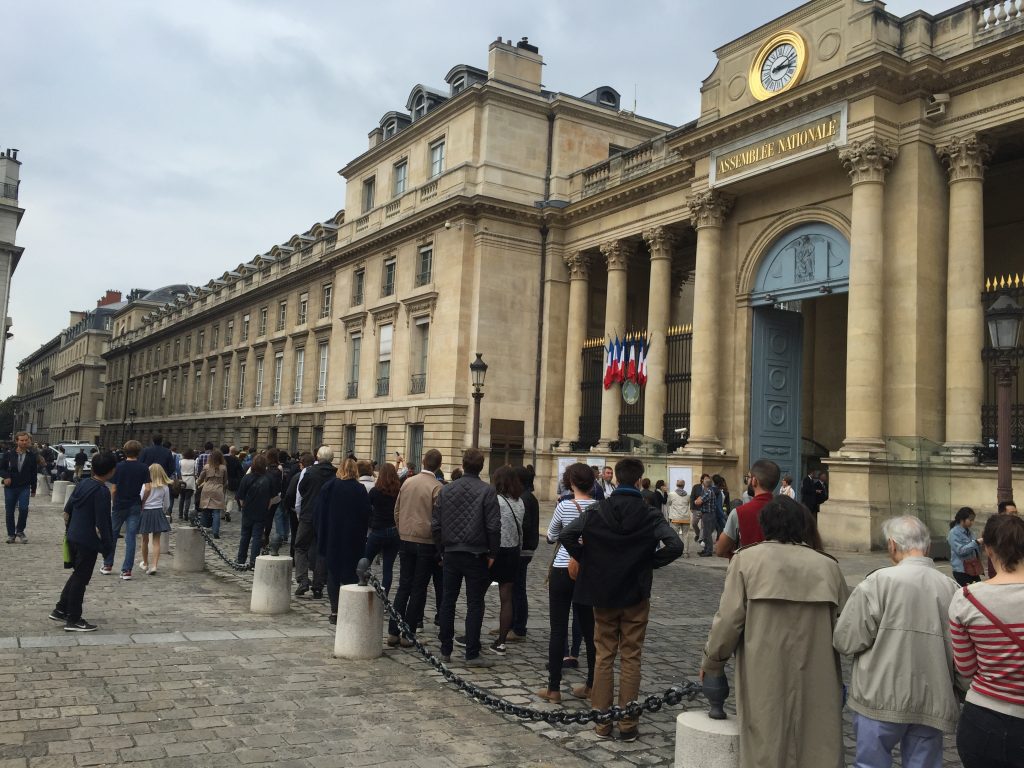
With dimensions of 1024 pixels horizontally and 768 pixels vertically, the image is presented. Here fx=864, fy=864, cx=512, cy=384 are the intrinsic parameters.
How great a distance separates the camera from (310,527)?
10117 mm

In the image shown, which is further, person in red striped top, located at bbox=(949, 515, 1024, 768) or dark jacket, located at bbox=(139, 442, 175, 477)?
dark jacket, located at bbox=(139, 442, 175, 477)

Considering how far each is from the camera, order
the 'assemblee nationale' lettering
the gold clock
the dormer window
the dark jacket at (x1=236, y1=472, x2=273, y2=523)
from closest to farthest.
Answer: the dark jacket at (x1=236, y1=472, x2=273, y2=523), the 'assemblee nationale' lettering, the gold clock, the dormer window

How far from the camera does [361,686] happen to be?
6.41 m

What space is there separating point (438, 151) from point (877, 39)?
16.6 m

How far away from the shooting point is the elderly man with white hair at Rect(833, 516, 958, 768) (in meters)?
3.70

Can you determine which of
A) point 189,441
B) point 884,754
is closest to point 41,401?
point 189,441

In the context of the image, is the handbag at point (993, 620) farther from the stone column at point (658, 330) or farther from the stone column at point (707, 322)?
the stone column at point (658, 330)

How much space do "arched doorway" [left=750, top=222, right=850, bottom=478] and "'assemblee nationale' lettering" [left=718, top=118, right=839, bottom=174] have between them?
196cm

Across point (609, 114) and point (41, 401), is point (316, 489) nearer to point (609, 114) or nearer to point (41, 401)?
point (609, 114)

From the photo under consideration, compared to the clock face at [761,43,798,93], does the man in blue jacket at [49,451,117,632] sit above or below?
below

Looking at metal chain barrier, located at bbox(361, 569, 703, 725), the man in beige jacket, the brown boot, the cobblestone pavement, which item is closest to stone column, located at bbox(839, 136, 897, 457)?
the cobblestone pavement

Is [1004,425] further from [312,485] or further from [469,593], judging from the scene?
[312,485]

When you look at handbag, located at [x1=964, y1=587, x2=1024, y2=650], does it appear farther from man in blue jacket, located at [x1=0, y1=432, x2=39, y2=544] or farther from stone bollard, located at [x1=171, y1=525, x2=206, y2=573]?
man in blue jacket, located at [x1=0, y1=432, x2=39, y2=544]

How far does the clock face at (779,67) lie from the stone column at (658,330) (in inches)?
219
